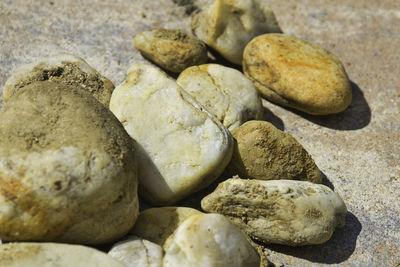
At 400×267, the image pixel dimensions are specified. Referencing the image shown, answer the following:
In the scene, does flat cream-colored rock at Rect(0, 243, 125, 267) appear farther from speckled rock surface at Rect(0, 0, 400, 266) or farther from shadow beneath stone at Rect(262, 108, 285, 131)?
shadow beneath stone at Rect(262, 108, 285, 131)

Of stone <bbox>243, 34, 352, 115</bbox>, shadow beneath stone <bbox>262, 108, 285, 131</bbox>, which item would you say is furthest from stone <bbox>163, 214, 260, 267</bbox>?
stone <bbox>243, 34, 352, 115</bbox>

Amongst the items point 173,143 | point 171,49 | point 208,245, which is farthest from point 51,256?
point 171,49

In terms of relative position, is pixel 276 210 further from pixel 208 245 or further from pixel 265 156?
pixel 208 245

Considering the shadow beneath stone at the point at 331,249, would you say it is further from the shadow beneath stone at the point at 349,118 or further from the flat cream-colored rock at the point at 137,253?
the shadow beneath stone at the point at 349,118

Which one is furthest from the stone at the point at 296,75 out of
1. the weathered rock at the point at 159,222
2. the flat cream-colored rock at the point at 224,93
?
the weathered rock at the point at 159,222

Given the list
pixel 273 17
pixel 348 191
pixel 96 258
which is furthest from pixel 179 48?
pixel 96 258

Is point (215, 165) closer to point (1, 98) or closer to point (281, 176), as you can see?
point (281, 176)

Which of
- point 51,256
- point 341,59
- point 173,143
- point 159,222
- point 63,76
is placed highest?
point 63,76
